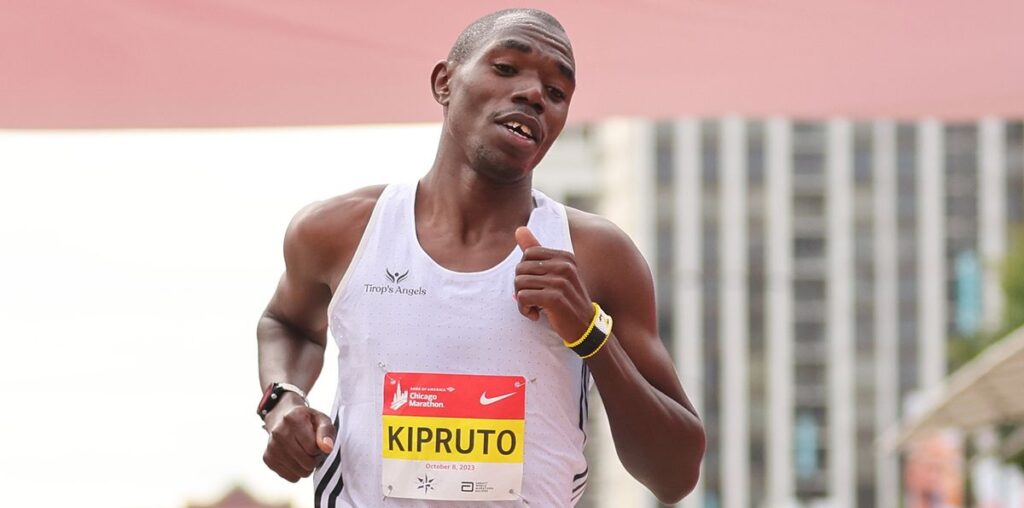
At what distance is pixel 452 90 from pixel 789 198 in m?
84.0

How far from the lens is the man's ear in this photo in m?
3.17

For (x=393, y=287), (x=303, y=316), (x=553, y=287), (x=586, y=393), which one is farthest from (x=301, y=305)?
(x=553, y=287)

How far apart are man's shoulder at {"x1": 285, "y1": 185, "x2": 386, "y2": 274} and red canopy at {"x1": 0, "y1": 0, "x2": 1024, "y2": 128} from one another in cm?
128

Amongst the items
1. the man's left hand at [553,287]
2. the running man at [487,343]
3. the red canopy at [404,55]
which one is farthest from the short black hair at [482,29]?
the red canopy at [404,55]

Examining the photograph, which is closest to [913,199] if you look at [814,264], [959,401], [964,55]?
[814,264]

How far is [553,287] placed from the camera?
9.13 feet

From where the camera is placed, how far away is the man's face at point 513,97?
296 centimetres

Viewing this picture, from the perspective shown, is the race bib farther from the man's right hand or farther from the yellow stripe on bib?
the man's right hand

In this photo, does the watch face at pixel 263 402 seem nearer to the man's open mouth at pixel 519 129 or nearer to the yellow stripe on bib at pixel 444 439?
the yellow stripe on bib at pixel 444 439

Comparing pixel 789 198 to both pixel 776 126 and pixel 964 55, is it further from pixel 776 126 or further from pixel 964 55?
pixel 964 55

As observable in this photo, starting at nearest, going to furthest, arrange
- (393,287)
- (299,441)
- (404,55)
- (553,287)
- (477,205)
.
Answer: (553,287) → (299,441) → (393,287) → (477,205) → (404,55)

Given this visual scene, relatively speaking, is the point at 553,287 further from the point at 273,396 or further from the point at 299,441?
the point at 273,396

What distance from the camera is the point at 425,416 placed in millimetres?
2949

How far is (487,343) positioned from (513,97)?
0.40 meters
